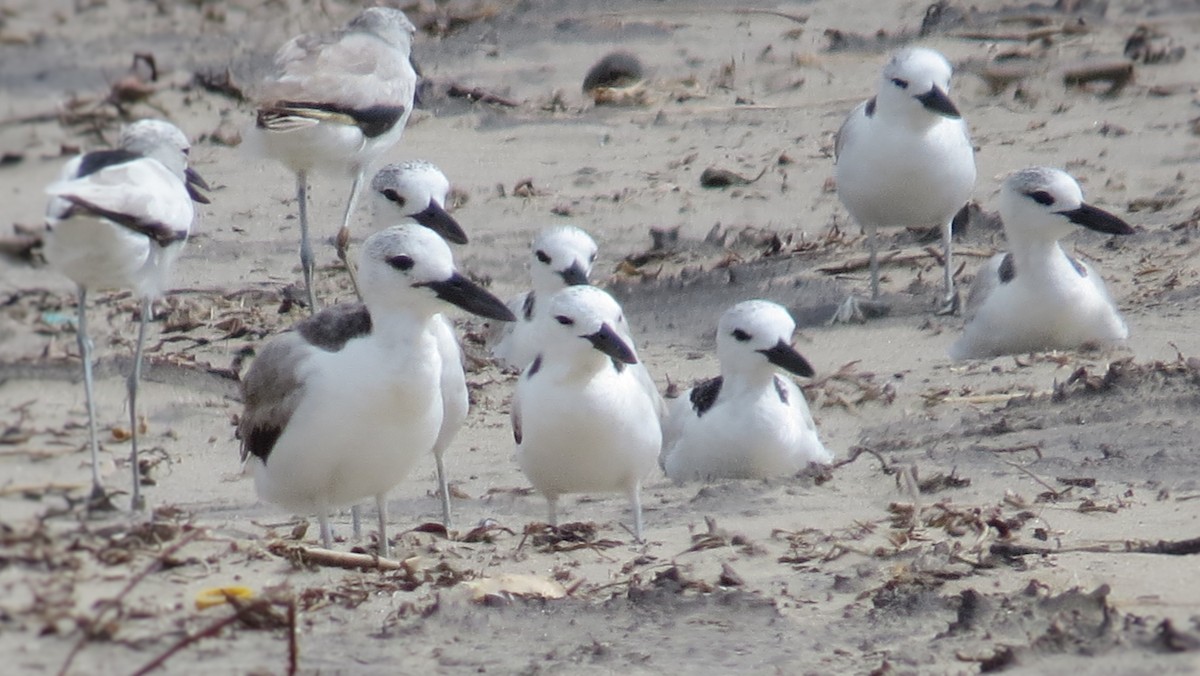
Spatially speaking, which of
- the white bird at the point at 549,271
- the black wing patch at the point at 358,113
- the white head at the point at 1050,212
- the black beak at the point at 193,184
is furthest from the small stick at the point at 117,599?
the white head at the point at 1050,212

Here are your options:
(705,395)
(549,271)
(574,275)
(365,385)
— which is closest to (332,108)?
(549,271)

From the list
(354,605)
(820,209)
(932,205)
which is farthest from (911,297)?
(354,605)

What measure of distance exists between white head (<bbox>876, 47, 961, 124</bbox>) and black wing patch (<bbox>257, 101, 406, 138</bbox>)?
99.2 inches

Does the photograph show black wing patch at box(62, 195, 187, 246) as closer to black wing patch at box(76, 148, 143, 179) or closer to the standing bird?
black wing patch at box(76, 148, 143, 179)

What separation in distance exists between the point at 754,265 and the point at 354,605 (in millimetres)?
5382

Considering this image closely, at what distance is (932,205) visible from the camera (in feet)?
31.8

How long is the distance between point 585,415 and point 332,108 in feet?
10.3

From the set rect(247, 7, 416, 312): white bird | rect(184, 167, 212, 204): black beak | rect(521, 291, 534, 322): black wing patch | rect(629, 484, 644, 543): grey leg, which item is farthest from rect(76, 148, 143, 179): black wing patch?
rect(247, 7, 416, 312): white bird

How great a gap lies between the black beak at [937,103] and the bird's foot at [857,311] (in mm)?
1013

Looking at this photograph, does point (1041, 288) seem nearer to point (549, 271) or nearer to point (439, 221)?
point (549, 271)

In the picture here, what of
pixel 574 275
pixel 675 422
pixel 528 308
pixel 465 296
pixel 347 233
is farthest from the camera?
Answer: pixel 347 233

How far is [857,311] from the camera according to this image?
9.47m

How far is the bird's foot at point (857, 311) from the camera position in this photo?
9.48 meters

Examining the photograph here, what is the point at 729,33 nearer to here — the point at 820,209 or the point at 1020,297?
Answer: the point at 820,209
